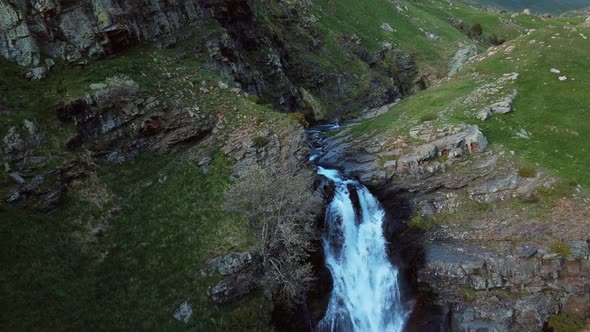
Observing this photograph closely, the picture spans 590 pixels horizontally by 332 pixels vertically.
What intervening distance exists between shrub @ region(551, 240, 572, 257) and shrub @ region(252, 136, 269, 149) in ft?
79.8

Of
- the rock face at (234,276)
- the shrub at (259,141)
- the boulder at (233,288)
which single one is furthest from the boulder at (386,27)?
the boulder at (233,288)

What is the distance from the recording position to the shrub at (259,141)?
36375mm

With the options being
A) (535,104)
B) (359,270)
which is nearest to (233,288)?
(359,270)

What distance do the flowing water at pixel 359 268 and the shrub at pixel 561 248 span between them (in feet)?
39.4

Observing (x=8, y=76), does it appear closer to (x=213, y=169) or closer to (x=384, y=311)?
(x=213, y=169)

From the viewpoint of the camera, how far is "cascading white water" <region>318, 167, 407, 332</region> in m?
31.9

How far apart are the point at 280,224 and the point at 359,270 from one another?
31.6 ft

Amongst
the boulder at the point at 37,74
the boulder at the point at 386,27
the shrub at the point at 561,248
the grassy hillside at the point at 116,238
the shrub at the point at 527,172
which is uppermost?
the boulder at the point at 37,74

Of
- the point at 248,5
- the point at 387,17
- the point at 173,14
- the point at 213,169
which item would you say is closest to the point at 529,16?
the point at 387,17

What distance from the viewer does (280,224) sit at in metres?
28.7

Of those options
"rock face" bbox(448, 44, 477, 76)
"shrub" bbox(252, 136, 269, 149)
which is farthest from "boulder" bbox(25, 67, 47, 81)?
"rock face" bbox(448, 44, 477, 76)

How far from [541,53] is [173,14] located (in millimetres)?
45990

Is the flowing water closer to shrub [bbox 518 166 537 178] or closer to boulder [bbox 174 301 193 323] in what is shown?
boulder [bbox 174 301 193 323]

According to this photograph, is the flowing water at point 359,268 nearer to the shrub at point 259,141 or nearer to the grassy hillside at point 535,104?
the shrub at point 259,141
